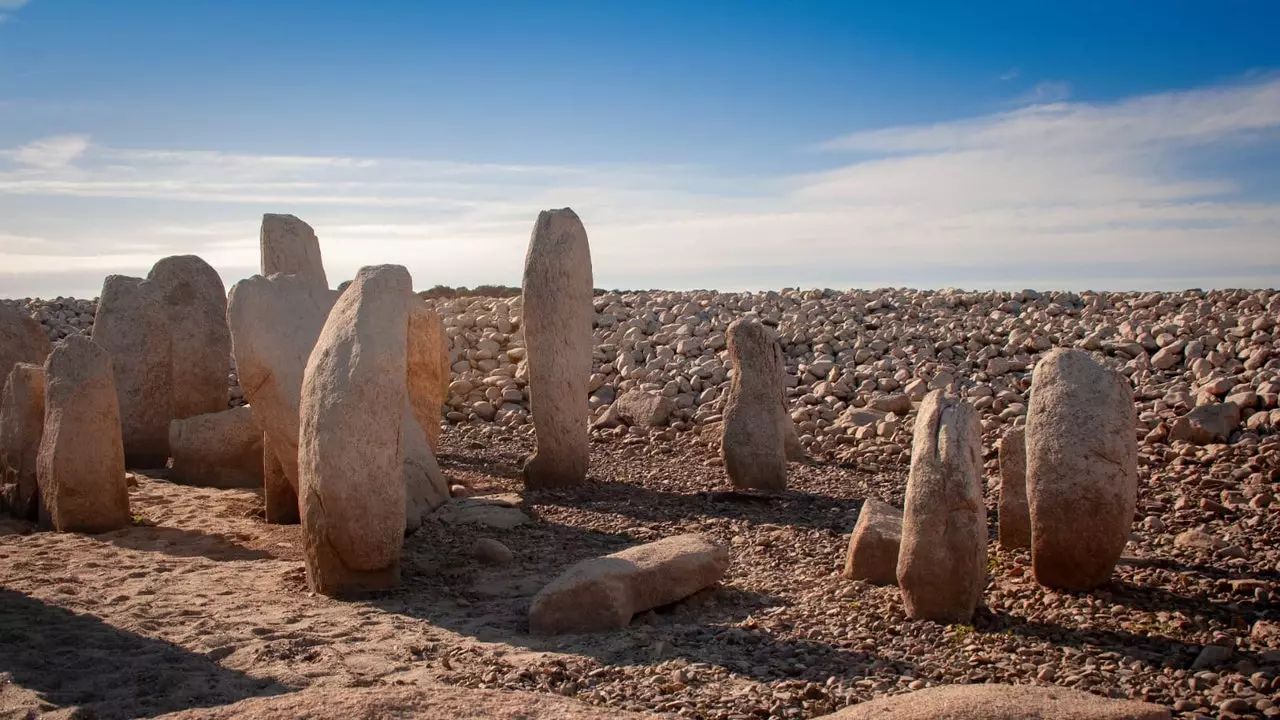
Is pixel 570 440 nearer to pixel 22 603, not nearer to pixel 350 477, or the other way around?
pixel 350 477

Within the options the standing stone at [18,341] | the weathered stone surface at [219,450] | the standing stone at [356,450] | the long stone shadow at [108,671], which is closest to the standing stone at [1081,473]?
the standing stone at [356,450]

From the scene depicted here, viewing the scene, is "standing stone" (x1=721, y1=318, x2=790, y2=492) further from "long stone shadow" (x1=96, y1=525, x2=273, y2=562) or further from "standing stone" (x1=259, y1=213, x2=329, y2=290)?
"standing stone" (x1=259, y1=213, x2=329, y2=290)

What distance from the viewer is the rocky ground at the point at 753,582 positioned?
5.40 m

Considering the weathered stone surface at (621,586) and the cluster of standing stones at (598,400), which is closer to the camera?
the weathered stone surface at (621,586)

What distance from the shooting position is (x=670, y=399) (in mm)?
13961

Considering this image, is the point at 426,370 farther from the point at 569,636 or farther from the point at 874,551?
the point at 874,551

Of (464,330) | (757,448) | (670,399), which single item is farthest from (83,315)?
(757,448)

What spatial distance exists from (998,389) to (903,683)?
861 centimetres

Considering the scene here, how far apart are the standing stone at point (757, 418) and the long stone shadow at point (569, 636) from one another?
187 centimetres

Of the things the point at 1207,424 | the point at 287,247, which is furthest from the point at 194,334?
the point at 1207,424

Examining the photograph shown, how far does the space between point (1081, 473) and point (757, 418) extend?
3994 mm

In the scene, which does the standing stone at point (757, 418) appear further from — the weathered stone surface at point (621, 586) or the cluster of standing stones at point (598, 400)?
the weathered stone surface at point (621, 586)

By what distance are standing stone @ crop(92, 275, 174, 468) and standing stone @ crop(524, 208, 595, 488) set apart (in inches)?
166

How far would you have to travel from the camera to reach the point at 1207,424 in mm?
10633
